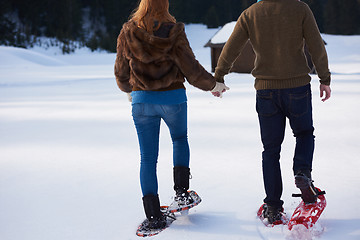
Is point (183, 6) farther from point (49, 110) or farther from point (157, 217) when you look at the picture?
point (157, 217)

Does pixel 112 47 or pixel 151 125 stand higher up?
pixel 151 125

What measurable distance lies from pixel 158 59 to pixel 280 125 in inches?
34.8

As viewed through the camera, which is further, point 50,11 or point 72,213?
point 50,11

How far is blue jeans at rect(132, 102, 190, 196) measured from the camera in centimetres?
261

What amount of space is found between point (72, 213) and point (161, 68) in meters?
1.39

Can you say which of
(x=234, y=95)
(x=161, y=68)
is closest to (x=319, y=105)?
(x=234, y=95)

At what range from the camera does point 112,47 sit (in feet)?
112

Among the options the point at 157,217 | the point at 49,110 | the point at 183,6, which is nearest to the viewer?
the point at 157,217

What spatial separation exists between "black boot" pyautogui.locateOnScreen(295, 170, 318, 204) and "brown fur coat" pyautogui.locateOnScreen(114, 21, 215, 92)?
867mm

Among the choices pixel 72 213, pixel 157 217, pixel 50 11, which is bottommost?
pixel 50 11

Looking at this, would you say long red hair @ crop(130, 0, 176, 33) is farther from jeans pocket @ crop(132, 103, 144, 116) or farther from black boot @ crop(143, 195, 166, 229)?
black boot @ crop(143, 195, 166, 229)

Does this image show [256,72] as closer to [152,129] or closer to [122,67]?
[152,129]

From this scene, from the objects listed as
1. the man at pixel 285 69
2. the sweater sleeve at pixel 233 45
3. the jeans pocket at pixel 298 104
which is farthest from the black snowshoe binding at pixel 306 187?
the sweater sleeve at pixel 233 45

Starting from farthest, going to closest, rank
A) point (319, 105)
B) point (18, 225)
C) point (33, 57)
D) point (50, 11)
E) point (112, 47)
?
point (50, 11)
point (112, 47)
point (33, 57)
point (319, 105)
point (18, 225)
